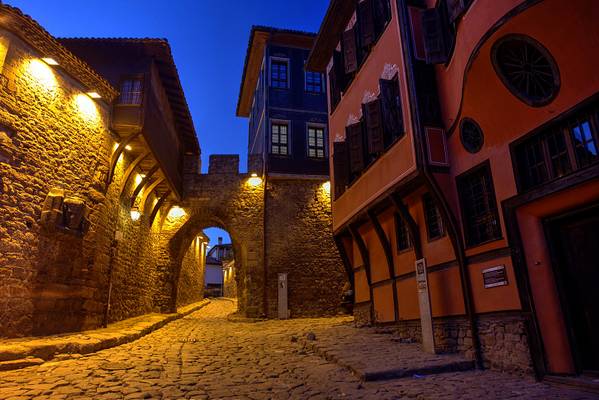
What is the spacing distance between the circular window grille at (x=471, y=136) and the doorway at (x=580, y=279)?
172 centimetres

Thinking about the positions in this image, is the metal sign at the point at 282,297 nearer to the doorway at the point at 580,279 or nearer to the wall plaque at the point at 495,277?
the wall plaque at the point at 495,277

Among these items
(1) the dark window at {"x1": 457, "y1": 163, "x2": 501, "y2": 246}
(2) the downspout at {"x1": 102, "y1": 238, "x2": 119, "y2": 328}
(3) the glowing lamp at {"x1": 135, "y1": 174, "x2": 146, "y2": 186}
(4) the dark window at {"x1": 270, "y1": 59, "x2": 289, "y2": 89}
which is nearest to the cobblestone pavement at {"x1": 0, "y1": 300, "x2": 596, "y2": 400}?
(1) the dark window at {"x1": 457, "y1": 163, "x2": 501, "y2": 246}

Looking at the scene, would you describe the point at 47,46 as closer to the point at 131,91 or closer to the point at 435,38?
the point at 131,91

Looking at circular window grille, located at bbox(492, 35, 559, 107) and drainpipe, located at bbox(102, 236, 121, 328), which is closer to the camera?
circular window grille, located at bbox(492, 35, 559, 107)

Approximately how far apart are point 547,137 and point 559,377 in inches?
119

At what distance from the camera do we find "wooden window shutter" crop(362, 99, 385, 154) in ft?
25.9

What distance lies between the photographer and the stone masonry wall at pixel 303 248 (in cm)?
1525

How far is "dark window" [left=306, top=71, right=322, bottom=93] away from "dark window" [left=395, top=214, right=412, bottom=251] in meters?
10.5

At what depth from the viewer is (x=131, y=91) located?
1098 centimetres

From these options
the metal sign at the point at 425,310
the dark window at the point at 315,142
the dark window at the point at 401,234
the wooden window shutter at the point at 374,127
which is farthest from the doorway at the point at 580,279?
the dark window at the point at 315,142

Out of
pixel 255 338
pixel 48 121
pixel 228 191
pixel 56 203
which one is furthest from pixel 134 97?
pixel 255 338

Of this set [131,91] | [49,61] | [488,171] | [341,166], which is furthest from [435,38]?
[131,91]

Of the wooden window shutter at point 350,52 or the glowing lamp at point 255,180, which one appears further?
the glowing lamp at point 255,180

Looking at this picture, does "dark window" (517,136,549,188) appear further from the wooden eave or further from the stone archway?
the stone archway
